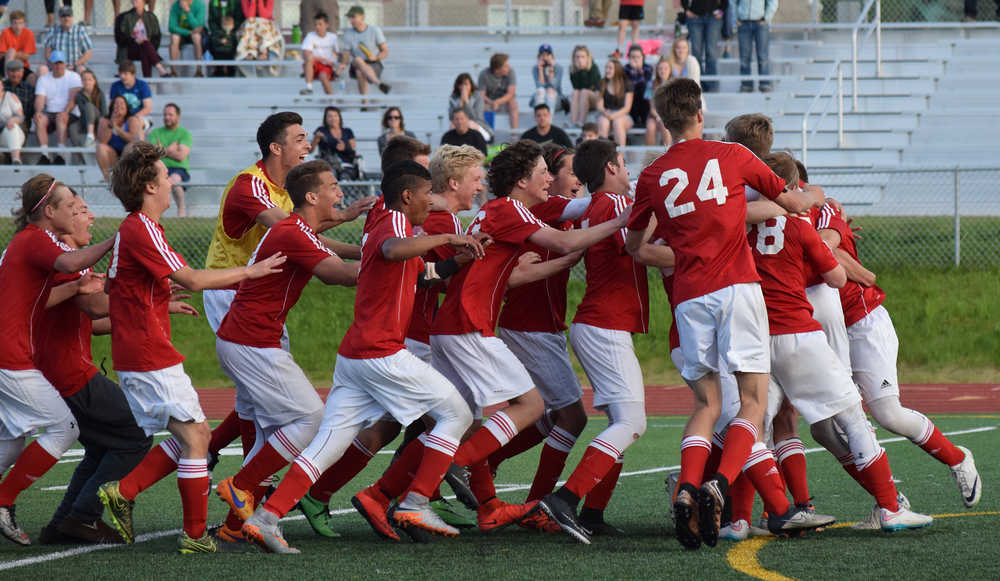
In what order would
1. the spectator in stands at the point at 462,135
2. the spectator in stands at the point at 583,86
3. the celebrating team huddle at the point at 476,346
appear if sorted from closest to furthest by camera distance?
the celebrating team huddle at the point at 476,346 → the spectator in stands at the point at 462,135 → the spectator in stands at the point at 583,86

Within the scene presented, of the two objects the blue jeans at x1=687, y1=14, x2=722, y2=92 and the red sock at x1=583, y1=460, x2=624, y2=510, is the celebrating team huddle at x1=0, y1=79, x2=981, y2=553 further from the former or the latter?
the blue jeans at x1=687, y1=14, x2=722, y2=92

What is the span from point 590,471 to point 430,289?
1531 millimetres

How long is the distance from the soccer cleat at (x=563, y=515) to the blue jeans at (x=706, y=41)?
14.8 metres

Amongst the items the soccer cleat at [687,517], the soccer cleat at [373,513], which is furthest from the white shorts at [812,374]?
the soccer cleat at [373,513]

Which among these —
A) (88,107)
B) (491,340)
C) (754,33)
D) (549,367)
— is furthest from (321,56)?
(491,340)

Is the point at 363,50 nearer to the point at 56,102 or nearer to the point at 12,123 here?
the point at 56,102

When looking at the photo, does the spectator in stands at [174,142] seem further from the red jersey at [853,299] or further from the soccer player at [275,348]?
the red jersey at [853,299]

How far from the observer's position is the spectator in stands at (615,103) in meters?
19.1

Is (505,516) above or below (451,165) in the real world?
below

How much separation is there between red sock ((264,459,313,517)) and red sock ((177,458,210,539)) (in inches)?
12.6

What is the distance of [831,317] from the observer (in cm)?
704

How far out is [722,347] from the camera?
246 inches

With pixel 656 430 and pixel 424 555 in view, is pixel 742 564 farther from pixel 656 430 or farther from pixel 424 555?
pixel 656 430

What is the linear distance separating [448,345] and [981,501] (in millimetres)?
3145
